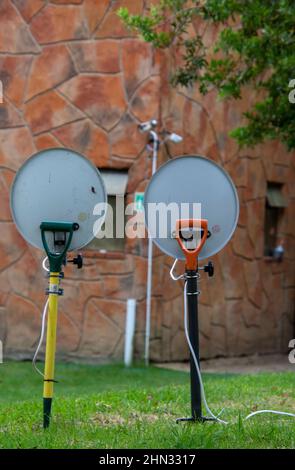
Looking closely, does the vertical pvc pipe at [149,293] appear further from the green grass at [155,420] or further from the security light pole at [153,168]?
the green grass at [155,420]

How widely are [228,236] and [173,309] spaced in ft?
27.8

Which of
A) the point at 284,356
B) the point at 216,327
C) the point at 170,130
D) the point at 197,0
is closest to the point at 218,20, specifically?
the point at 197,0

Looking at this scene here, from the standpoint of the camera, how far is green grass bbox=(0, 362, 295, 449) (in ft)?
17.0

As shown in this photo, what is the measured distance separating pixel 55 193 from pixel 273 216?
1121 centimetres

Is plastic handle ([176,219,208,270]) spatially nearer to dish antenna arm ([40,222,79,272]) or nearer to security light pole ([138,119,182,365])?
dish antenna arm ([40,222,79,272])

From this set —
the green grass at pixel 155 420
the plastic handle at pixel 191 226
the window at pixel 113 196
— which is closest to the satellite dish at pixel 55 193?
the plastic handle at pixel 191 226

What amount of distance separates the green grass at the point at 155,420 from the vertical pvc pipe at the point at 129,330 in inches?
128

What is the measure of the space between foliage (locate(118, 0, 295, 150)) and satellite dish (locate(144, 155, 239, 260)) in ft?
18.3

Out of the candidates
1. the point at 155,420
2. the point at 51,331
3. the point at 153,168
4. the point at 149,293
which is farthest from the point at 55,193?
the point at 149,293

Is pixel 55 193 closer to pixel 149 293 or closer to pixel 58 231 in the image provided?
pixel 58 231

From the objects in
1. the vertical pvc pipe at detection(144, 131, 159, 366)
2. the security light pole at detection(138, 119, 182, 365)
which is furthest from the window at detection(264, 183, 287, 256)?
the vertical pvc pipe at detection(144, 131, 159, 366)
